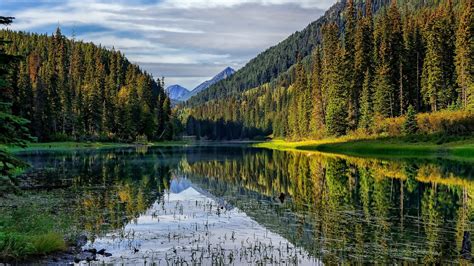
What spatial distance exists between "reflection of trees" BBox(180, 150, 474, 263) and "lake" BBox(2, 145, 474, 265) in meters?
0.06

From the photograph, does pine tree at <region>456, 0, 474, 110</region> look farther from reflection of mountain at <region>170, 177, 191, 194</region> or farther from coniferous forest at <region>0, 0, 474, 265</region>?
reflection of mountain at <region>170, 177, 191, 194</region>

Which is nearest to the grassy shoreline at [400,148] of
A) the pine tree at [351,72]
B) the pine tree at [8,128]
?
the pine tree at [351,72]

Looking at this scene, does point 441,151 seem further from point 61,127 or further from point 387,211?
point 61,127

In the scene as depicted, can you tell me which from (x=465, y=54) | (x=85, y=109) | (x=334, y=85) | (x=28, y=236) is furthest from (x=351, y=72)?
(x=28, y=236)

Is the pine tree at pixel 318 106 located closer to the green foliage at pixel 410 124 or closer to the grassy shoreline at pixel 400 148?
the grassy shoreline at pixel 400 148

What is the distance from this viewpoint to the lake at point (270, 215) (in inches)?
712

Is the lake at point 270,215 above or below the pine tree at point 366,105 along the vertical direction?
below

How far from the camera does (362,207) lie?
28.2 meters

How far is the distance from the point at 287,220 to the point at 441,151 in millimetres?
44303

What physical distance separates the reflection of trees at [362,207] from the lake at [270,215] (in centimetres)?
6

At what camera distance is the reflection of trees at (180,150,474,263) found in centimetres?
1878

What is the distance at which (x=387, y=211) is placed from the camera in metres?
26.8

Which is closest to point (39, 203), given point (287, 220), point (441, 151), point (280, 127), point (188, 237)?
point (188, 237)

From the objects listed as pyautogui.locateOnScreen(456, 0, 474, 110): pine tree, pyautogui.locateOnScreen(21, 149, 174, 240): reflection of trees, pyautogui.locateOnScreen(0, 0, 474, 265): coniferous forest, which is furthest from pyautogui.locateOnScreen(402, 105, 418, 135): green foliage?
pyautogui.locateOnScreen(21, 149, 174, 240): reflection of trees
